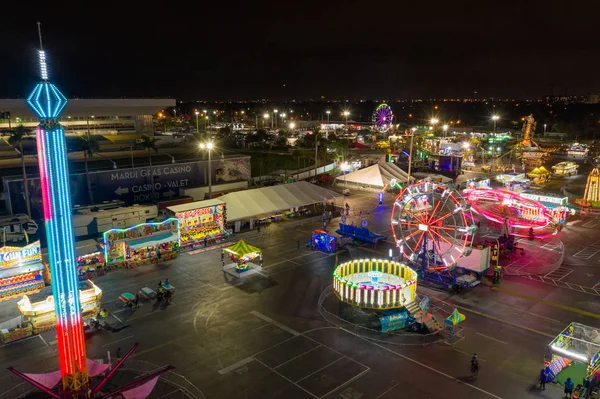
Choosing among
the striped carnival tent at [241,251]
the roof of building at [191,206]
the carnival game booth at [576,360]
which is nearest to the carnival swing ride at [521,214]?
the carnival game booth at [576,360]

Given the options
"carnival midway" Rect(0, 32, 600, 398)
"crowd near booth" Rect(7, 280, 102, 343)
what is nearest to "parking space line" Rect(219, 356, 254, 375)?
"carnival midway" Rect(0, 32, 600, 398)

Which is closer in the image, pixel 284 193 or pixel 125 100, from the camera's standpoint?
pixel 284 193

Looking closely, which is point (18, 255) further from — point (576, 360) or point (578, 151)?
point (578, 151)

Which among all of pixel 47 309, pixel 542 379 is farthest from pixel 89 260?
pixel 542 379

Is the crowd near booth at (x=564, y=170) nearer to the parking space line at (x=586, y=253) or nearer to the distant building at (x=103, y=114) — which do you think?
the parking space line at (x=586, y=253)

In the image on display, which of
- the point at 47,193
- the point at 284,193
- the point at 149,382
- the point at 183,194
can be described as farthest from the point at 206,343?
the point at 183,194

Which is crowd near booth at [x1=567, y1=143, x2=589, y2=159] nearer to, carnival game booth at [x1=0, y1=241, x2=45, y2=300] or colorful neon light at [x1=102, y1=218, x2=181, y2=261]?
colorful neon light at [x1=102, y1=218, x2=181, y2=261]

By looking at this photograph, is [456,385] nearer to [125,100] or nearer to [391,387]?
[391,387]
